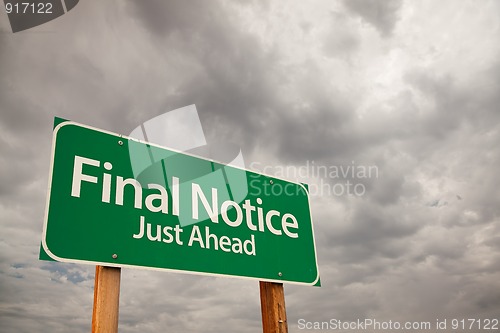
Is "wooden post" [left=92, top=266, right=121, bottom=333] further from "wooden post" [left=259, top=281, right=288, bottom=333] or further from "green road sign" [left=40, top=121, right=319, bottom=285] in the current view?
"wooden post" [left=259, top=281, right=288, bottom=333]

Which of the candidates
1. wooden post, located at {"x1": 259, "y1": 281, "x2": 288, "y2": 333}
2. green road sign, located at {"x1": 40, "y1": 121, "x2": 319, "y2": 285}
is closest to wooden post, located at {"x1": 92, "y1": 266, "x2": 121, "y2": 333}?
green road sign, located at {"x1": 40, "y1": 121, "x2": 319, "y2": 285}

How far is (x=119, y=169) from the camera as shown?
10.7ft

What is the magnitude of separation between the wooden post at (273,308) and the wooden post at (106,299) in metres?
1.51

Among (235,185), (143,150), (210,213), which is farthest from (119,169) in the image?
(235,185)

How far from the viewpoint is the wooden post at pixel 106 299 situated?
2.70 metres

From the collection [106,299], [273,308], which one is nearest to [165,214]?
[106,299]

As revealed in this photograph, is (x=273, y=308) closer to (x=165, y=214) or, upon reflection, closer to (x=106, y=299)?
(x=165, y=214)

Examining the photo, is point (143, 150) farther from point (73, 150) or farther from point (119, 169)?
point (73, 150)

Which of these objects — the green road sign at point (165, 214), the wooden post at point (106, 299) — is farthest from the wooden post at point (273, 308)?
the wooden post at point (106, 299)

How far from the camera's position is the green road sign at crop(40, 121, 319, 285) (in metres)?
2.89

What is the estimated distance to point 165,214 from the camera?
333cm

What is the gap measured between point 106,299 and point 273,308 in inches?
64.9

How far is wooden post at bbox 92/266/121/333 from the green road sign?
9cm

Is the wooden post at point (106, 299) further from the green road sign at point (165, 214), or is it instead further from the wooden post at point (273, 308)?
the wooden post at point (273, 308)
